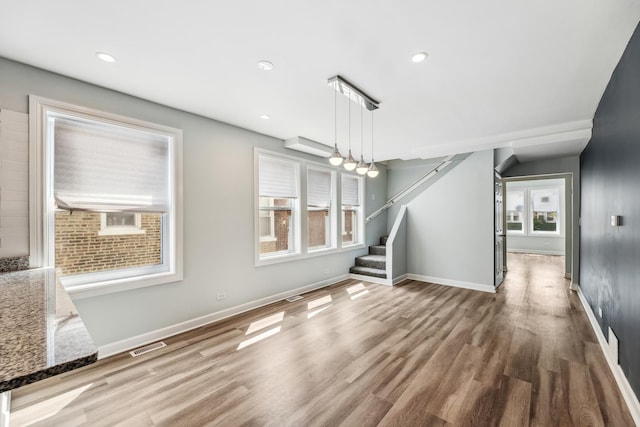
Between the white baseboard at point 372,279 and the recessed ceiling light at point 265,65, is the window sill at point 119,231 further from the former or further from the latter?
the white baseboard at point 372,279

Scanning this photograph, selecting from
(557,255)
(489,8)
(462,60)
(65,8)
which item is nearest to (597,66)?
(462,60)

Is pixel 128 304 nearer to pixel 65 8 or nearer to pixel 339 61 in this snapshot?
pixel 65 8

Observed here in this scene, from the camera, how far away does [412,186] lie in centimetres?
650

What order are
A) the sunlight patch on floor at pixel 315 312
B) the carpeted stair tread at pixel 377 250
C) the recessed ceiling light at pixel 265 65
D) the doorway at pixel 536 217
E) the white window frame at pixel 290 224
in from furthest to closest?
the doorway at pixel 536 217, the carpeted stair tread at pixel 377 250, the white window frame at pixel 290 224, the sunlight patch on floor at pixel 315 312, the recessed ceiling light at pixel 265 65

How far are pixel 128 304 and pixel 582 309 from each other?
601 centimetres

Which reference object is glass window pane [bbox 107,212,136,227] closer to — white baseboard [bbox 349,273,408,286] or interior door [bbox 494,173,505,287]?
white baseboard [bbox 349,273,408,286]

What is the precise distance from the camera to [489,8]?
1752mm

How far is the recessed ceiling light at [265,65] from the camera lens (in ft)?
7.78

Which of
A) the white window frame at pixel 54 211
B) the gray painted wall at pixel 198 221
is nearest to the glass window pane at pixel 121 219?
the white window frame at pixel 54 211

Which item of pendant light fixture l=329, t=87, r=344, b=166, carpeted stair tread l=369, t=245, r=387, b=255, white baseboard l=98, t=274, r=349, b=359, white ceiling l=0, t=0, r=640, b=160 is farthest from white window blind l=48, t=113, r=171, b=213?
carpeted stair tread l=369, t=245, r=387, b=255

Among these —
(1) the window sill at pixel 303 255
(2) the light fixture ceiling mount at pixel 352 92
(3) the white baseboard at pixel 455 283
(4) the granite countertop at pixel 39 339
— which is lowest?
(3) the white baseboard at pixel 455 283

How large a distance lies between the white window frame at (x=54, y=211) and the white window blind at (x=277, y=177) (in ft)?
4.31

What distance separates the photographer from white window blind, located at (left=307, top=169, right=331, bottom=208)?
5309 millimetres

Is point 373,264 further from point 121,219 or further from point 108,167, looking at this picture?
point 108,167
